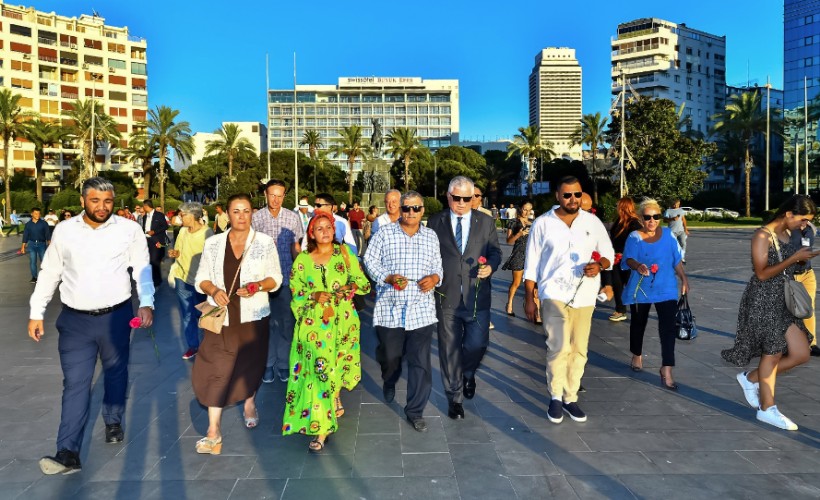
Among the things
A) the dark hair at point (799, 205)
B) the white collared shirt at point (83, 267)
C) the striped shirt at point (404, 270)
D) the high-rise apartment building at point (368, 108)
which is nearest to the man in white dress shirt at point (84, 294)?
the white collared shirt at point (83, 267)

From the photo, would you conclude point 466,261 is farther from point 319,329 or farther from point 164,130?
point 164,130

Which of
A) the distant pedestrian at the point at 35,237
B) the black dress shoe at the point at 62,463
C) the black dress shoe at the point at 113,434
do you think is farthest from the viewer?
the distant pedestrian at the point at 35,237

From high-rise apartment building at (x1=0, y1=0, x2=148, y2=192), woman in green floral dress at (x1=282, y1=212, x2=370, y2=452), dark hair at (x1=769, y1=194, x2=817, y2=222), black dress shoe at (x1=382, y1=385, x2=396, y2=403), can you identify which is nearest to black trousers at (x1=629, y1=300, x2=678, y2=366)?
dark hair at (x1=769, y1=194, x2=817, y2=222)

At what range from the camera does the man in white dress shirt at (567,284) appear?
15.5 feet

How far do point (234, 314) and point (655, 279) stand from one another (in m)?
3.84

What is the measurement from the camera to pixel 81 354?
4.00m

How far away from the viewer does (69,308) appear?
4.01 meters

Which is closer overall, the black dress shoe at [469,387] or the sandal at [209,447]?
the sandal at [209,447]

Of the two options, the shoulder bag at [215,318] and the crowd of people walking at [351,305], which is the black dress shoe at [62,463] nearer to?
the crowd of people walking at [351,305]

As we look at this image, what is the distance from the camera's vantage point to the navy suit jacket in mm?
4824

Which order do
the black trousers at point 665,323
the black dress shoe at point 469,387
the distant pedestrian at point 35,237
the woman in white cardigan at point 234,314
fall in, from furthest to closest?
the distant pedestrian at point 35,237
the black trousers at point 665,323
the black dress shoe at point 469,387
the woman in white cardigan at point 234,314

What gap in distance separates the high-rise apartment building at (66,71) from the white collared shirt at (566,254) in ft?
262

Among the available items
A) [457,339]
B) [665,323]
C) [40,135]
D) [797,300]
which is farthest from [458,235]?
[40,135]

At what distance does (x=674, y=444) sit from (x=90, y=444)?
405 cm
